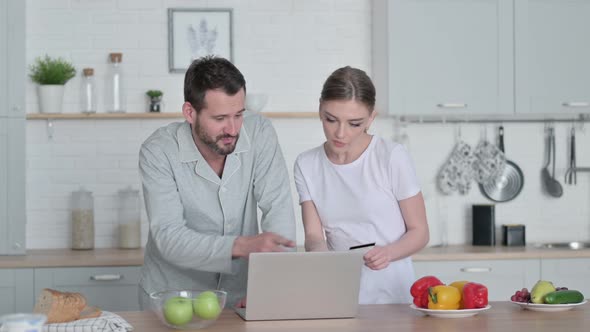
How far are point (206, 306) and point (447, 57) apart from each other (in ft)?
9.31

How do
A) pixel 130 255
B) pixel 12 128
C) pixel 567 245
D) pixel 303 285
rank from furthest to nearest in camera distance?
pixel 567 245 → pixel 12 128 → pixel 130 255 → pixel 303 285

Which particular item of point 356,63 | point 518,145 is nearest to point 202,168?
point 356,63

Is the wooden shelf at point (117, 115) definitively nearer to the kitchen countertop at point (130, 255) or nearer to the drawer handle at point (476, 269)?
the kitchen countertop at point (130, 255)

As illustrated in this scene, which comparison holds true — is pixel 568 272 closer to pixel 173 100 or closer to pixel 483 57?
pixel 483 57

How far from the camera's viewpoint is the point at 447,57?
16.3 ft

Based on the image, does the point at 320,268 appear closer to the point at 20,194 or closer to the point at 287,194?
the point at 287,194

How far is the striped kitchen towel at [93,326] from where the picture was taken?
253 centimetres

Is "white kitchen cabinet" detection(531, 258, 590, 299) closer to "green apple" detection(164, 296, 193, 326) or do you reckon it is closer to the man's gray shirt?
the man's gray shirt

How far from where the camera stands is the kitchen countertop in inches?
178

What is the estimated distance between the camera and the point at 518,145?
5.43 m

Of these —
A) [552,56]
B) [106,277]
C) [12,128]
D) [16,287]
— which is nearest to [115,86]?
[12,128]

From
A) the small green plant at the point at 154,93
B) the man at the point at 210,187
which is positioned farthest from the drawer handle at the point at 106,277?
the man at the point at 210,187

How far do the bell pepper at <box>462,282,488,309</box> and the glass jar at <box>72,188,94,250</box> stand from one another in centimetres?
275

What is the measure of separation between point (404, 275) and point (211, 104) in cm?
98
